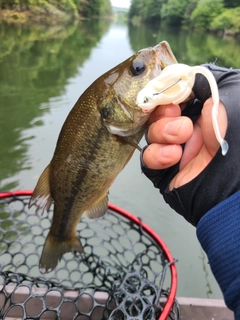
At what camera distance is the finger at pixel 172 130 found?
1.15 m

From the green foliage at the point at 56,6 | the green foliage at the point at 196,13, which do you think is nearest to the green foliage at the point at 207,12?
the green foliage at the point at 196,13

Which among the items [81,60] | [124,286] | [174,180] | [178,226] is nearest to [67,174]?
[174,180]

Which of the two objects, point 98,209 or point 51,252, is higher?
point 98,209

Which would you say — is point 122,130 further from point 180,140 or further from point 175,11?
A: point 175,11

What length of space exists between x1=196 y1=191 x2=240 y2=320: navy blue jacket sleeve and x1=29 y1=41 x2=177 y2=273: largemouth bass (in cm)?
48

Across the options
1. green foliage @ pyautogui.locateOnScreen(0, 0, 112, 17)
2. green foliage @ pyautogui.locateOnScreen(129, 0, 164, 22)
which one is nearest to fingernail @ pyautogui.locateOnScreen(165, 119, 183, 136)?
green foliage @ pyautogui.locateOnScreen(0, 0, 112, 17)

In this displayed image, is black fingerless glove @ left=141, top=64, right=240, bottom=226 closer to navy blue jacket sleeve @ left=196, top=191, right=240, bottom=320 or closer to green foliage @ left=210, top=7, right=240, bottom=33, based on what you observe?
navy blue jacket sleeve @ left=196, top=191, right=240, bottom=320

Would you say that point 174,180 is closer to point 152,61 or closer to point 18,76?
point 152,61

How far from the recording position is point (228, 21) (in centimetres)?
4406

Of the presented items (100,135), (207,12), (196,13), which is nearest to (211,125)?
(100,135)

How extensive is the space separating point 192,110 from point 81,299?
1437 mm

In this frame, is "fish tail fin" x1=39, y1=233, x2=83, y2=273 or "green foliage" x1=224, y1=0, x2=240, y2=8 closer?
"fish tail fin" x1=39, y1=233, x2=83, y2=273

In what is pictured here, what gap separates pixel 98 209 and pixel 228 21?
48627 mm

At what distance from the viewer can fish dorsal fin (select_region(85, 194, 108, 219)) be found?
1899 mm
